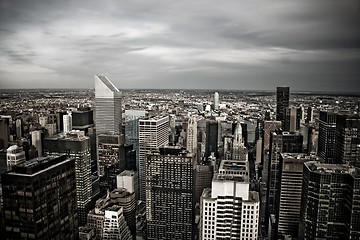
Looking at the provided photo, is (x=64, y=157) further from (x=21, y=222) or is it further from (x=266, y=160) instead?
(x=266, y=160)

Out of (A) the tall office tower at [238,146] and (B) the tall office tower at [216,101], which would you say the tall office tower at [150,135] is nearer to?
(B) the tall office tower at [216,101]

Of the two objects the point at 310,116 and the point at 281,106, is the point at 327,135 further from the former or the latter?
the point at 281,106

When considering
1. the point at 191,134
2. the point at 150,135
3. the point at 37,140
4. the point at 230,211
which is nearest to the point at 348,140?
the point at 230,211

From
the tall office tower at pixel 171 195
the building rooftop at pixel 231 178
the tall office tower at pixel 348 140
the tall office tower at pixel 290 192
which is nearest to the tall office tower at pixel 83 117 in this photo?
the tall office tower at pixel 171 195

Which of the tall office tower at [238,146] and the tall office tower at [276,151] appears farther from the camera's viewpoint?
the tall office tower at [238,146]

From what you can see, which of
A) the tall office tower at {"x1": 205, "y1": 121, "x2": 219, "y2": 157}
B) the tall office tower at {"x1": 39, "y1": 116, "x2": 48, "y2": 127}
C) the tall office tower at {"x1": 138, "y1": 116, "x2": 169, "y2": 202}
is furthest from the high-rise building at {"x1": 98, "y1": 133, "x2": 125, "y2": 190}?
the tall office tower at {"x1": 39, "y1": 116, "x2": 48, "y2": 127}

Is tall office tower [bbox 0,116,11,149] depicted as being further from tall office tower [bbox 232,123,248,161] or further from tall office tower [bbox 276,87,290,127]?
tall office tower [bbox 232,123,248,161]

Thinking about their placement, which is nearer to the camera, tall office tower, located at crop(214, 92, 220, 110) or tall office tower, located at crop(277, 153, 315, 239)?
tall office tower, located at crop(277, 153, 315, 239)
